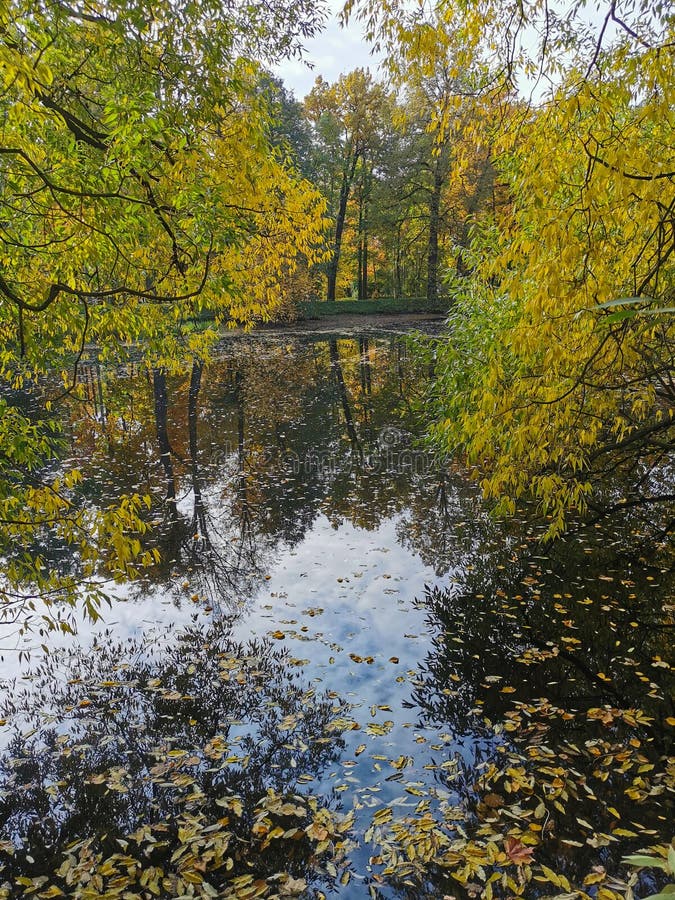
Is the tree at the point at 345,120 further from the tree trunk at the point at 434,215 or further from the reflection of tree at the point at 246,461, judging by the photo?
the reflection of tree at the point at 246,461

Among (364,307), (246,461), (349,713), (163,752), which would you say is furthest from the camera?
(364,307)

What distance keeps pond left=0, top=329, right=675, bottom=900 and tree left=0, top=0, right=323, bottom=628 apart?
39.7 inches

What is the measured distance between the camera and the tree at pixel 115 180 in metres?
3.11

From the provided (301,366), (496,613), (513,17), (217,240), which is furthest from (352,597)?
(301,366)

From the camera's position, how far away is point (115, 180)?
335cm

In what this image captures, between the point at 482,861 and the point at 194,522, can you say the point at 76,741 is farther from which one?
the point at 194,522

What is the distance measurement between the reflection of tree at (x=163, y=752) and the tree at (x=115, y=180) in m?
1.07

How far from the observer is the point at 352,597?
587 centimetres

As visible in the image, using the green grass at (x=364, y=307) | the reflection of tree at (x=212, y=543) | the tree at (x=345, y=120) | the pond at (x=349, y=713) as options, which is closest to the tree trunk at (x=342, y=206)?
the tree at (x=345, y=120)

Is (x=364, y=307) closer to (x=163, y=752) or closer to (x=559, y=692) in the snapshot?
(x=559, y=692)

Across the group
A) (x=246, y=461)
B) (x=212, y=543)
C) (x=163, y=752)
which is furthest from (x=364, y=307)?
(x=163, y=752)

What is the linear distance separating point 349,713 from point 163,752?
4.21 feet

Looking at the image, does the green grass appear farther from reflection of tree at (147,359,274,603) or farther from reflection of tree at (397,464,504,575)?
reflection of tree at (397,464,504,575)

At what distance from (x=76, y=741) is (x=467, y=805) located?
261 cm
